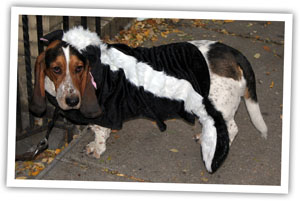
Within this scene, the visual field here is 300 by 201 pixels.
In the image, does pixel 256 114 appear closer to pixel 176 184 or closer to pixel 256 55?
pixel 176 184

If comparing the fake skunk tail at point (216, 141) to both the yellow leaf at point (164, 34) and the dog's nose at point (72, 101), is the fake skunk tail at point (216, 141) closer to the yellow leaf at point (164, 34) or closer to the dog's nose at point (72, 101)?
the dog's nose at point (72, 101)

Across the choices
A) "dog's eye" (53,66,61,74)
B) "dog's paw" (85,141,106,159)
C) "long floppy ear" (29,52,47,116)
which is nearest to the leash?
"long floppy ear" (29,52,47,116)

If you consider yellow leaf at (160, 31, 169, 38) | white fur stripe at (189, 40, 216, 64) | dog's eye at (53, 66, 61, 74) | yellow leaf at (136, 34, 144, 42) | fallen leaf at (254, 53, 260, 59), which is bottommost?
dog's eye at (53, 66, 61, 74)

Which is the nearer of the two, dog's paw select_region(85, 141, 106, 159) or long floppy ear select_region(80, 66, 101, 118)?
long floppy ear select_region(80, 66, 101, 118)

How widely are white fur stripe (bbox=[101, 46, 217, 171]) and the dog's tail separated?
0.63 m

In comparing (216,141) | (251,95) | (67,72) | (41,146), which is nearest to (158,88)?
(216,141)

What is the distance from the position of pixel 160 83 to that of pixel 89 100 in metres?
0.82

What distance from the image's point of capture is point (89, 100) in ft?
14.4

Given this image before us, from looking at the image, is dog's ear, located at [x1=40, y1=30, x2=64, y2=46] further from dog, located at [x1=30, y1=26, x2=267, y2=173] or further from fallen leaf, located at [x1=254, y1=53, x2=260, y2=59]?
fallen leaf, located at [x1=254, y1=53, x2=260, y2=59]

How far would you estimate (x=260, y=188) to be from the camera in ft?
15.1

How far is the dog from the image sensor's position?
171 inches

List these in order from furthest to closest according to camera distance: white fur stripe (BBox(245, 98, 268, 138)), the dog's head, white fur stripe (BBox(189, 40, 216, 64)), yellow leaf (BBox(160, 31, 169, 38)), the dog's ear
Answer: yellow leaf (BBox(160, 31, 169, 38)), white fur stripe (BBox(245, 98, 268, 138)), white fur stripe (BBox(189, 40, 216, 64)), the dog's ear, the dog's head

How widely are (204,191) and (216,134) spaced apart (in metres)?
0.66

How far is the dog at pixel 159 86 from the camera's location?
4.36m
